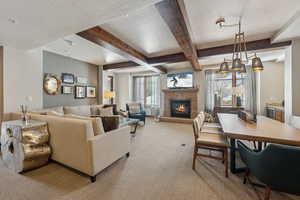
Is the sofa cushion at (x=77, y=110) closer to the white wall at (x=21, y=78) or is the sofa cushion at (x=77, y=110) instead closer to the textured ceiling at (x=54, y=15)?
the white wall at (x=21, y=78)

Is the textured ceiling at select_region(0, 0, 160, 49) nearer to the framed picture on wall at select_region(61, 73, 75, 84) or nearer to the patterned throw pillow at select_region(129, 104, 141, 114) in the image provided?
the framed picture on wall at select_region(61, 73, 75, 84)

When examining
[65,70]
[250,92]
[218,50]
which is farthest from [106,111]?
[250,92]

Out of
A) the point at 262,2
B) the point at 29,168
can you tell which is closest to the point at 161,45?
the point at 262,2

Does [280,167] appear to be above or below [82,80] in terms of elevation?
below

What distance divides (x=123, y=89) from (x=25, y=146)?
5.55m

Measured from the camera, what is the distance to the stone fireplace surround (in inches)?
225

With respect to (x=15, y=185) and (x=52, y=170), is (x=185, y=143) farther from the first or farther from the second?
(x=15, y=185)

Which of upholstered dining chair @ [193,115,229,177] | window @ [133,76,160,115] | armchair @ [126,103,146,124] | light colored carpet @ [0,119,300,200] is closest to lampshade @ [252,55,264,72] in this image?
upholstered dining chair @ [193,115,229,177]

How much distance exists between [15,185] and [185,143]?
10.2 feet

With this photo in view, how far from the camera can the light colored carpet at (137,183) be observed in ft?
5.00

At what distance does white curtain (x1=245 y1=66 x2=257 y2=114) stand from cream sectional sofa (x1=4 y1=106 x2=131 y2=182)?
17.0ft

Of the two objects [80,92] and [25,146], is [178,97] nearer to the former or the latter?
[80,92]

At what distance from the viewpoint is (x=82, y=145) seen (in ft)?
5.81

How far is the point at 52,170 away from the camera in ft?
6.64
